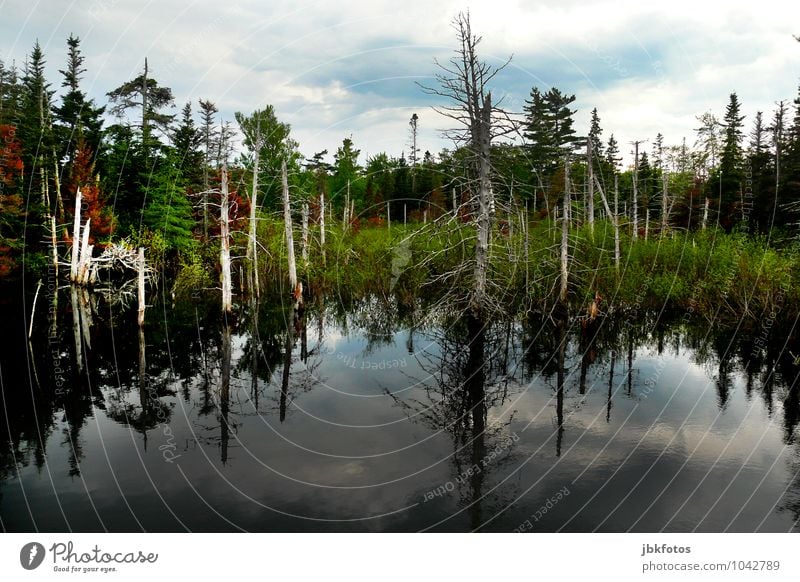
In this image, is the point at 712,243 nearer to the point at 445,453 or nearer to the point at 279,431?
the point at 445,453

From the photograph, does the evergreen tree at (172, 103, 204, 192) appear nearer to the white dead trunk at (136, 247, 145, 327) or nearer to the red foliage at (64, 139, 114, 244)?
the red foliage at (64, 139, 114, 244)

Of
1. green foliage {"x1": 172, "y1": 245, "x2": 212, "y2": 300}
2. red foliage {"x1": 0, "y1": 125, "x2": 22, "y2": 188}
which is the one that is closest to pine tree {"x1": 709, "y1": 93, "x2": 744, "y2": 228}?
green foliage {"x1": 172, "y1": 245, "x2": 212, "y2": 300}

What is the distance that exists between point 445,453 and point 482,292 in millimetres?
12474

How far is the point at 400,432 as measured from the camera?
12008 mm

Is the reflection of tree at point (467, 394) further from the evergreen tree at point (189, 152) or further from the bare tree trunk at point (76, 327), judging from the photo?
the evergreen tree at point (189, 152)

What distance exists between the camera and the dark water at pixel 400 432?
8.52 meters

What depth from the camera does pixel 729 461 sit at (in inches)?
408

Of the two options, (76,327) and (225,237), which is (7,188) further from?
(225,237)

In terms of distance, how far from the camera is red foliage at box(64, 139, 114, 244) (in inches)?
1272

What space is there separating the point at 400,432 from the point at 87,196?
29.6 metres

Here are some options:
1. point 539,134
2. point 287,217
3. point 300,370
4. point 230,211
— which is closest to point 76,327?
point 287,217

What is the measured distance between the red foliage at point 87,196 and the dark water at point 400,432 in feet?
43.7

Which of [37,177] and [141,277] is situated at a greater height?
[37,177]

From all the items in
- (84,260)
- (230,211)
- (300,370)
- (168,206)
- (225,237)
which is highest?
(168,206)
